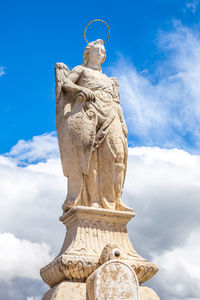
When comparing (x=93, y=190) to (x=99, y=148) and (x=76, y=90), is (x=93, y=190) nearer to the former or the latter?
(x=99, y=148)

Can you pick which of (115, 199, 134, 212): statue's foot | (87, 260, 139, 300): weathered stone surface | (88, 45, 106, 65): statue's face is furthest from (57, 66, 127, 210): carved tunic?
(87, 260, 139, 300): weathered stone surface

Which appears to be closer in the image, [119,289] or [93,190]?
[119,289]

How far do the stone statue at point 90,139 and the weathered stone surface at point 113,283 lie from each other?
155 cm

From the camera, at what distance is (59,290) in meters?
8.38

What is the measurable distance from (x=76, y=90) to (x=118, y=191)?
2334 millimetres

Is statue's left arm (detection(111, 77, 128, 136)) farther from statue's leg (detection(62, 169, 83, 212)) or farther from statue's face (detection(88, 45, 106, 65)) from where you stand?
statue's leg (detection(62, 169, 83, 212))

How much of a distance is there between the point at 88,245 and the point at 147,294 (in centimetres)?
148

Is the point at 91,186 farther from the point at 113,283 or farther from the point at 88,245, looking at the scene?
the point at 113,283

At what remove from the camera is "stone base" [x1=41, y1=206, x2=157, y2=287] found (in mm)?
8648

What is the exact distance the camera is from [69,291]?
843 cm

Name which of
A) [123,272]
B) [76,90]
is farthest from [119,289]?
[76,90]

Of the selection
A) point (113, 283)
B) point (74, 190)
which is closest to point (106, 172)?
point (74, 190)

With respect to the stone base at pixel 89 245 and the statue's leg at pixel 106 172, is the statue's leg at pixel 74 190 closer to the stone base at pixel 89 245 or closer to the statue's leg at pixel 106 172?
the stone base at pixel 89 245

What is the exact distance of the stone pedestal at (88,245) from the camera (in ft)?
28.4
